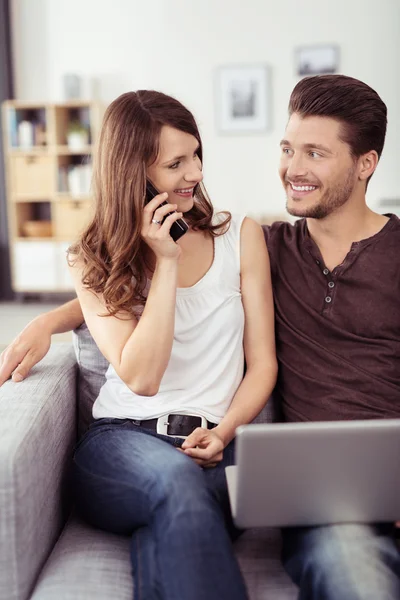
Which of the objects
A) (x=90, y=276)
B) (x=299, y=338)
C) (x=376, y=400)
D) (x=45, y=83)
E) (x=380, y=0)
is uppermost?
(x=380, y=0)

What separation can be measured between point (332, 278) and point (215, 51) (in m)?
4.76

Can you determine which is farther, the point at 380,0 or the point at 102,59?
the point at 102,59

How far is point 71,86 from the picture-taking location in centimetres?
579

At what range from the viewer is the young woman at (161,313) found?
1.34 m

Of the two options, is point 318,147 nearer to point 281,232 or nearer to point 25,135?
point 281,232

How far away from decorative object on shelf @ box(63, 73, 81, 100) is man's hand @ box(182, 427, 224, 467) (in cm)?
502

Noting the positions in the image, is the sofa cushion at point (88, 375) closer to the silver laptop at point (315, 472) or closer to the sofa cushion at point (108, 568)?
the sofa cushion at point (108, 568)

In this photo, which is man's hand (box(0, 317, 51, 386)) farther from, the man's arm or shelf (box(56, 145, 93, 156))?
shelf (box(56, 145, 93, 156))

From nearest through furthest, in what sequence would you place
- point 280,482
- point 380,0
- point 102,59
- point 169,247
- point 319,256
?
point 280,482 → point 169,247 → point 319,256 → point 380,0 → point 102,59

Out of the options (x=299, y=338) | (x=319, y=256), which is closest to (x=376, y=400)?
(x=299, y=338)

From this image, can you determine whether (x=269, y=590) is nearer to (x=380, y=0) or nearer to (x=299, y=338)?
(x=299, y=338)

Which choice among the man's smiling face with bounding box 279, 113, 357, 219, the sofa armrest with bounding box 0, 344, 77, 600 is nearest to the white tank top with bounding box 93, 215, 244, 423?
the sofa armrest with bounding box 0, 344, 77, 600

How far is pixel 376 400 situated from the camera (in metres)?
1.45

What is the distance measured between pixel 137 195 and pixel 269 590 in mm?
841
